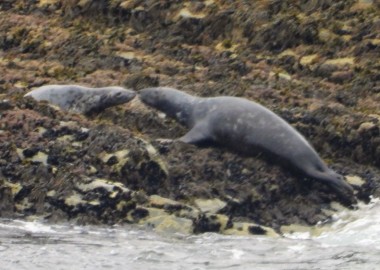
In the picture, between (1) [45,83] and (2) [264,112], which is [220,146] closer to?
(2) [264,112]

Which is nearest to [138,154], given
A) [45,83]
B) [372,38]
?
[45,83]

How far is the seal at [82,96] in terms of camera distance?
12609 mm

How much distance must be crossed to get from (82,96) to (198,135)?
1.58m

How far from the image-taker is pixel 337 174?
11.2 m

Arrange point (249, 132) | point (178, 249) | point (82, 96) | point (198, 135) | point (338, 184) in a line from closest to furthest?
point (178, 249), point (338, 184), point (249, 132), point (198, 135), point (82, 96)

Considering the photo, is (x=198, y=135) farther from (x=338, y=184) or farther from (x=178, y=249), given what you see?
(x=178, y=249)

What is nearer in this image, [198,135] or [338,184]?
[338,184]

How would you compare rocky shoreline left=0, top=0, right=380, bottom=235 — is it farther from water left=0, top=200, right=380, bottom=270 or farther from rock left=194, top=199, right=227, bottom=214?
water left=0, top=200, right=380, bottom=270

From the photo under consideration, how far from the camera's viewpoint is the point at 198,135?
38.6 feet

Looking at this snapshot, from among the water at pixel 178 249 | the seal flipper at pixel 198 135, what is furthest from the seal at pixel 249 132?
the water at pixel 178 249

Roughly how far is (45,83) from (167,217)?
3486mm

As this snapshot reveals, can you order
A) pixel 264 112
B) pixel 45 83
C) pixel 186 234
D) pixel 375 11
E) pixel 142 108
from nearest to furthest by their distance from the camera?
1. pixel 186 234
2. pixel 264 112
3. pixel 142 108
4. pixel 45 83
5. pixel 375 11

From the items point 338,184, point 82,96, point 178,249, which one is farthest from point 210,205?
point 82,96

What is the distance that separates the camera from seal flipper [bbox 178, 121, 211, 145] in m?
11.7
